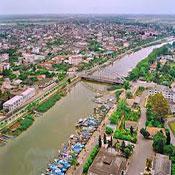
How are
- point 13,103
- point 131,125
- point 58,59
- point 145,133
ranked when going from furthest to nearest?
point 58,59, point 13,103, point 131,125, point 145,133

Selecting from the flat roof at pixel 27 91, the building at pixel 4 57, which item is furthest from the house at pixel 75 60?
the flat roof at pixel 27 91

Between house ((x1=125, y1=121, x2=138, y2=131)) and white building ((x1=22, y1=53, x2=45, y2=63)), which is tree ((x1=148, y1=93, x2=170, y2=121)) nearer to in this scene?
house ((x1=125, y1=121, x2=138, y2=131))

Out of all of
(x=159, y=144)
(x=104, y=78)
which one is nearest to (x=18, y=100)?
(x=104, y=78)

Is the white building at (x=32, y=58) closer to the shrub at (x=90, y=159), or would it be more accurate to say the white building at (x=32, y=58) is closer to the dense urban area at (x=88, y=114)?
the dense urban area at (x=88, y=114)

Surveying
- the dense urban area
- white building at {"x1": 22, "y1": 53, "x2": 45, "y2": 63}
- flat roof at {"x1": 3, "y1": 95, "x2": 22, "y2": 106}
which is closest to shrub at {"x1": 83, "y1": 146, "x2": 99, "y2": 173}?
the dense urban area

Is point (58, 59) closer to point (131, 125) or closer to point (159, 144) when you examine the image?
point (131, 125)

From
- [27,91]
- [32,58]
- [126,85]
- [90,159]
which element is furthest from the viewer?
[32,58]
